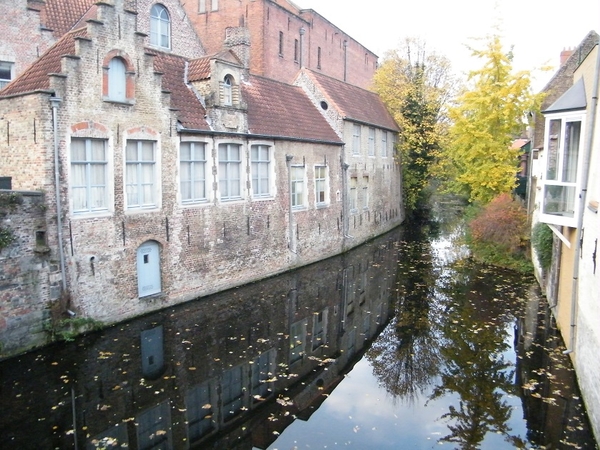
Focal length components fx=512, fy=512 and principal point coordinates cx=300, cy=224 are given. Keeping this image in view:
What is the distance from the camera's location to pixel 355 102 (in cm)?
2556

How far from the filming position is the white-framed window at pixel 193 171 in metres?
13.9

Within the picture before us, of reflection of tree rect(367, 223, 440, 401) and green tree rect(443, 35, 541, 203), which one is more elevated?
green tree rect(443, 35, 541, 203)

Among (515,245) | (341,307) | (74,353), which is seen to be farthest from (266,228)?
(515,245)

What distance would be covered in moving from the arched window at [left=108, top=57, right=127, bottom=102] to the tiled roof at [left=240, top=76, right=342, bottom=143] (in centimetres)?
481

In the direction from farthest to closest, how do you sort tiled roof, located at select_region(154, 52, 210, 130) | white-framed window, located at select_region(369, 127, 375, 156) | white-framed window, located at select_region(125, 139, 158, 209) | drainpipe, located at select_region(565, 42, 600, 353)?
1. white-framed window, located at select_region(369, 127, 375, 156)
2. tiled roof, located at select_region(154, 52, 210, 130)
3. white-framed window, located at select_region(125, 139, 158, 209)
4. drainpipe, located at select_region(565, 42, 600, 353)

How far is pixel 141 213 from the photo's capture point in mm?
12656

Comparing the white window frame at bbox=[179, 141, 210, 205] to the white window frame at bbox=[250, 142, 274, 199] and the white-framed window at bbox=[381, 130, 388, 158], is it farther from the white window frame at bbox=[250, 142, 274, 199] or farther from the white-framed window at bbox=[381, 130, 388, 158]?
the white-framed window at bbox=[381, 130, 388, 158]

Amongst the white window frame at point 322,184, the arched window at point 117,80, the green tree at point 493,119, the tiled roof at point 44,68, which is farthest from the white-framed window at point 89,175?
the green tree at point 493,119

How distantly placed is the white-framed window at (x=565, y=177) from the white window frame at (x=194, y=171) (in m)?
8.75

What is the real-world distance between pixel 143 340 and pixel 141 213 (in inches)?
128

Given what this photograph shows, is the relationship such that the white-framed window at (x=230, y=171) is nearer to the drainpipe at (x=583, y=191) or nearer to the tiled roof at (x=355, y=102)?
the tiled roof at (x=355, y=102)

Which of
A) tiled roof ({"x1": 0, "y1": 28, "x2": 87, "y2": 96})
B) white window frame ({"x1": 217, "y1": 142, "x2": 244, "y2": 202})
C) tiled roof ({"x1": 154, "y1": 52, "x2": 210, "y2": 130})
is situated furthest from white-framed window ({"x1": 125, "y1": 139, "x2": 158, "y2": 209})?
white window frame ({"x1": 217, "y1": 142, "x2": 244, "y2": 202})

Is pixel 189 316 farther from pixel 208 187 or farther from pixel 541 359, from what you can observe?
pixel 541 359

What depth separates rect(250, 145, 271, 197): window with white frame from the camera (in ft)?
54.2
